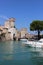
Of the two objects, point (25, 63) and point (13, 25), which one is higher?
point (13, 25)

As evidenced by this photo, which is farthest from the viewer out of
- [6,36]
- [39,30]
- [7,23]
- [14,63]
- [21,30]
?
[7,23]

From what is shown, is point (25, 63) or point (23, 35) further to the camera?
point (23, 35)

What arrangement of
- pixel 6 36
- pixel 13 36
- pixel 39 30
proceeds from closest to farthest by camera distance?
pixel 39 30 < pixel 6 36 < pixel 13 36

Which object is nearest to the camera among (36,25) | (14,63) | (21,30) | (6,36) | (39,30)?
(14,63)

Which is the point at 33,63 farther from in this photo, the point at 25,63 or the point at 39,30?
the point at 39,30

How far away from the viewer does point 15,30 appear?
143 meters

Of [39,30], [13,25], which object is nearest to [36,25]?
[39,30]

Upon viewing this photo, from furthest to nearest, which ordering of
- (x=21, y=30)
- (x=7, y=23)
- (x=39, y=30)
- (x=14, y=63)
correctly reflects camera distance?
1. (x=7, y=23)
2. (x=21, y=30)
3. (x=39, y=30)
4. (x=14, y=63)

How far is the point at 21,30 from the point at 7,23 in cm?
1640

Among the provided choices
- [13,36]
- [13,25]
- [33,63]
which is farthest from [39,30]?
[33,63]

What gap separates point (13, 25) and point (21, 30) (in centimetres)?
1228

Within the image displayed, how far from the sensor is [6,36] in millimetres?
123750

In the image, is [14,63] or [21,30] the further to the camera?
[21,30]

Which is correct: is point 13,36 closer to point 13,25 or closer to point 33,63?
point 13,25
